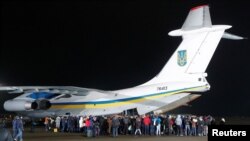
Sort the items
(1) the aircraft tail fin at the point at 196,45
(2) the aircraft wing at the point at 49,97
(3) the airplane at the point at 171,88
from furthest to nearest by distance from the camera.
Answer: (2) the aircraft wing at the point at 49,97 < (1) the aircraft tail fin at the point at 196,45 < (3) the airplane at the point at 171,88

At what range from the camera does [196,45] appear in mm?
21094

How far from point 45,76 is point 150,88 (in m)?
23.4

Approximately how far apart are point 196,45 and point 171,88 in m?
2.77

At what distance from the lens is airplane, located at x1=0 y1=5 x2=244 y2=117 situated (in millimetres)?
20281

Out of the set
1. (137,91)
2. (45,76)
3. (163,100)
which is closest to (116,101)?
(137,91)

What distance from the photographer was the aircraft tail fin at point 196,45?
67.3ft

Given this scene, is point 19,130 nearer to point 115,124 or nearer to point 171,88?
point 115,124

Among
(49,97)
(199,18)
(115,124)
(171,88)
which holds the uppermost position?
(199,18)

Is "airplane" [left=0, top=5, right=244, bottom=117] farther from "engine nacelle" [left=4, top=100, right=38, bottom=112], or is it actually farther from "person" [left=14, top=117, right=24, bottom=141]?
"person" [left=14, top=117, right=24, bottom=141]

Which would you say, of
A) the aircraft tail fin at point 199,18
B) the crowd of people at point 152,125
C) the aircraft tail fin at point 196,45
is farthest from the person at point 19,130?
the aircraft tail fin at point 199,18

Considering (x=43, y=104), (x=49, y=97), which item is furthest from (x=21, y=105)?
(x=49, y=97)

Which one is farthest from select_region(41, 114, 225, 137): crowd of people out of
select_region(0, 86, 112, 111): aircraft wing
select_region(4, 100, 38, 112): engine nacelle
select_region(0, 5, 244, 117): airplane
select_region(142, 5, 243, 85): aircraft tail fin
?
select_region(4, 100, 38, 112): engine nacelle

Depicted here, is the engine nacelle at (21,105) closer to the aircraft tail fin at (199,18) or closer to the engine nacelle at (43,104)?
the engine nacelle at (43,104)

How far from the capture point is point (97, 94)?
22.5m
